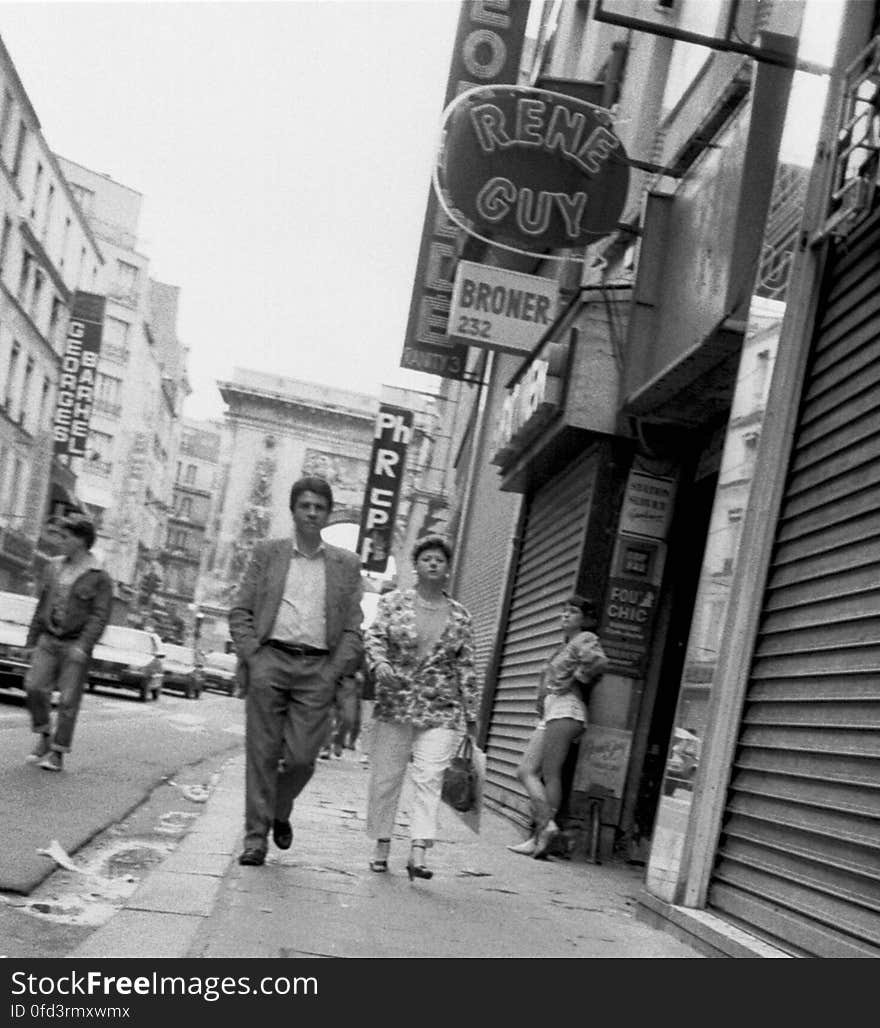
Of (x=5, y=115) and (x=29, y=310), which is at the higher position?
(x=5, y=115)

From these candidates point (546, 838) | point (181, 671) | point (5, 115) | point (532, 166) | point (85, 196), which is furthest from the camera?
point (85, 196)

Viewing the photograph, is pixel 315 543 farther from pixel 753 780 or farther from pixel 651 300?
pixel 651 300

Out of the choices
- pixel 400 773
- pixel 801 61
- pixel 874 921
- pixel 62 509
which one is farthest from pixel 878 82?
pixel 62 509

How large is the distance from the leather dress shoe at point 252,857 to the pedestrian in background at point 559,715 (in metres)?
3.28

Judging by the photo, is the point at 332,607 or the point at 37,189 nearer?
the point at 332,607

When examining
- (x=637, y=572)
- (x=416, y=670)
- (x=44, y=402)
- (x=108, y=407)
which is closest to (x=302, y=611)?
(x=416, y=670)

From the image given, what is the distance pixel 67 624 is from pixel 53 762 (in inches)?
40.5

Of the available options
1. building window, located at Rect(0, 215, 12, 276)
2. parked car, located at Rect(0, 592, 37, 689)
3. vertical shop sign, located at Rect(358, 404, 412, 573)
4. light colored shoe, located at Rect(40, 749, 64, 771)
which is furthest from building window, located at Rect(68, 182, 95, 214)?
light colored shoe, located at Rect(40, 749, 64, 771)

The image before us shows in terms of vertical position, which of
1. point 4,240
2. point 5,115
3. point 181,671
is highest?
point 5,115

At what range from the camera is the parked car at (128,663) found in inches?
1240

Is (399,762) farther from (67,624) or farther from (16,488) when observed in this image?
(16,488)

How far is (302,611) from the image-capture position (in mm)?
8234

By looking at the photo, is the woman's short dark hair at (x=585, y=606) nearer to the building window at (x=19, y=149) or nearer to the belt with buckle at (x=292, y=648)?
the belt with buckle at (x=292, y=648)

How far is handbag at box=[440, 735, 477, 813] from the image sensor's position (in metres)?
8.72
